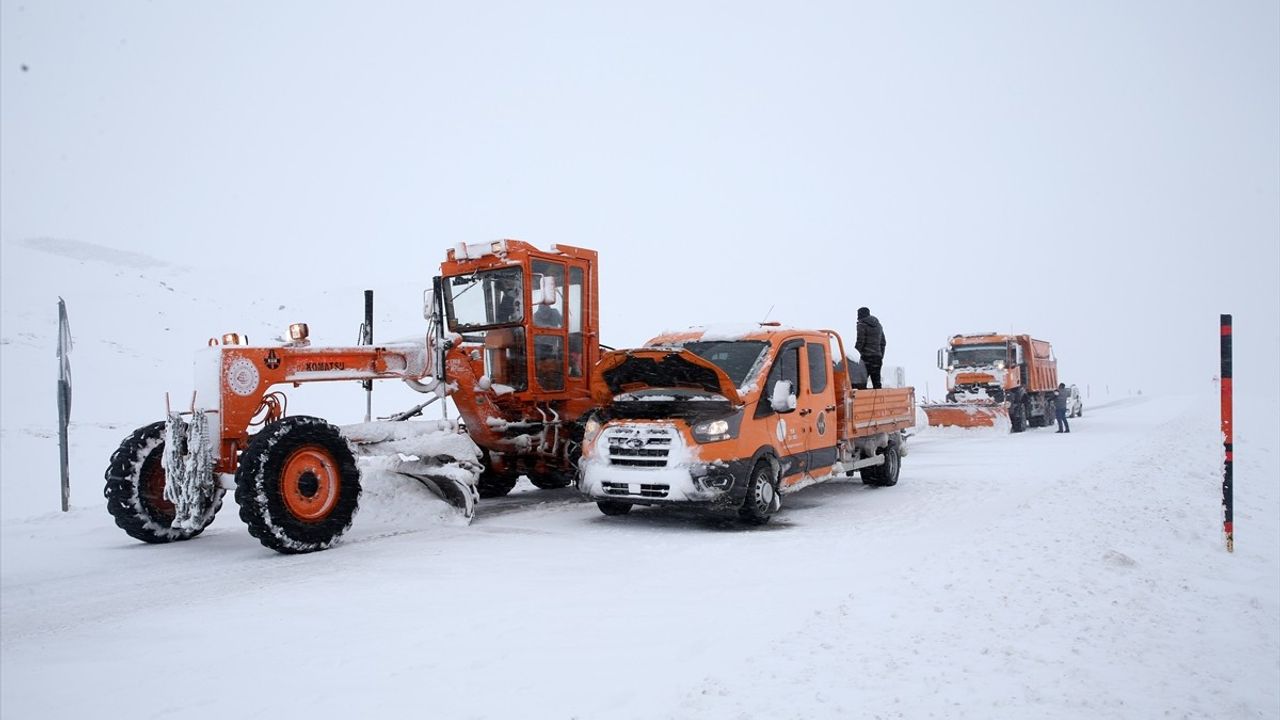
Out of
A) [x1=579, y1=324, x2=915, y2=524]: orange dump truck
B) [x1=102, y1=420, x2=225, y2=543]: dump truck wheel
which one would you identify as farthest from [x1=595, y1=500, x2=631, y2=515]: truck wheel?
[x1=102, y1=420, x2=225, y2=543]: dump truck wheel

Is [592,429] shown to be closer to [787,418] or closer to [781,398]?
[781,398]

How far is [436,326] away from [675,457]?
3313mm

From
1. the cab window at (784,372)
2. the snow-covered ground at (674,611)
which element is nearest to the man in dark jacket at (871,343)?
the snow-covered ground at (674,611)

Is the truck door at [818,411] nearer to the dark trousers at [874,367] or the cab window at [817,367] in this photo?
the cab window at [817,367]

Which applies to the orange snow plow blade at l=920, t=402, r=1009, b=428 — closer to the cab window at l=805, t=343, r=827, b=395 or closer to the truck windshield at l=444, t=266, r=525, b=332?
the cab window at l=805, t=343, r=827, b=395

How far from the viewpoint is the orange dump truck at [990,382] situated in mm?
24594

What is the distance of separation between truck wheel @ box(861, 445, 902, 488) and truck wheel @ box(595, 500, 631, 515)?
4652 millimetres

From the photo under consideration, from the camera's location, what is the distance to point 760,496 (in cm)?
918

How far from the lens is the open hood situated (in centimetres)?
917

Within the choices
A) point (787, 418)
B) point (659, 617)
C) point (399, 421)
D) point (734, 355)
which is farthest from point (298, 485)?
point (787, 418)

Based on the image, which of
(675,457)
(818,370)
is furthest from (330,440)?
(818,370)

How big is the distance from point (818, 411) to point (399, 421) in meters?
5.01

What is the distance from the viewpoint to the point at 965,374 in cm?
2648

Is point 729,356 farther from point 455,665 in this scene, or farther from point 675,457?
point 455,665
